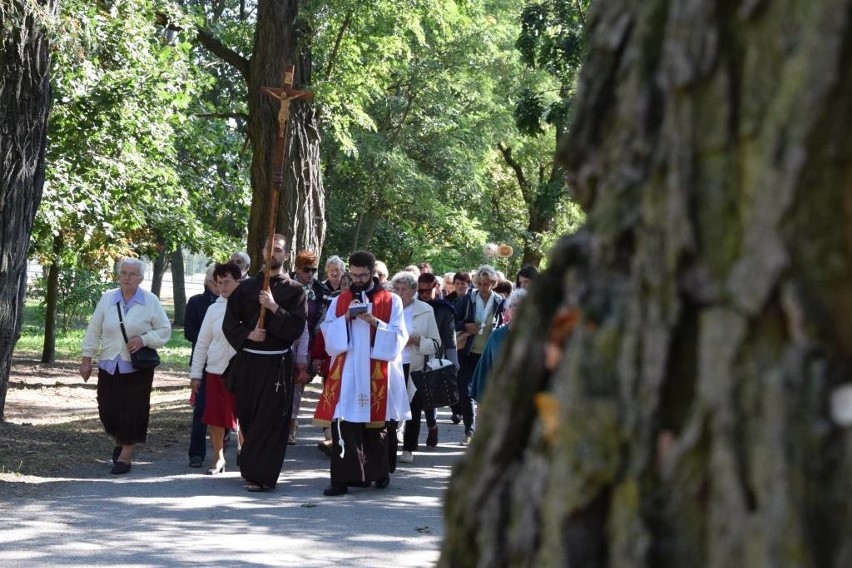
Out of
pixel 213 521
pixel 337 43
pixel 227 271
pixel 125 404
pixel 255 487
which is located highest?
pixel 337 43

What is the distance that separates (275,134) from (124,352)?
5.57 meters

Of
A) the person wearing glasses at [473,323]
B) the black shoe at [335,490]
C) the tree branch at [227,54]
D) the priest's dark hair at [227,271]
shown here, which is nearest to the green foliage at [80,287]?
the tree branch at [227,54]

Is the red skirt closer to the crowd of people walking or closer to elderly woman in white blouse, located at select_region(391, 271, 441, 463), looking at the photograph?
the crowd of people walking

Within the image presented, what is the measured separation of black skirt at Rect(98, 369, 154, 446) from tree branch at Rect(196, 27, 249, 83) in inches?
261

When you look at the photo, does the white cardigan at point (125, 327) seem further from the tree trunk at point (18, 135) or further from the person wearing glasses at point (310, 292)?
the person wearing glasses at point (310, 292)

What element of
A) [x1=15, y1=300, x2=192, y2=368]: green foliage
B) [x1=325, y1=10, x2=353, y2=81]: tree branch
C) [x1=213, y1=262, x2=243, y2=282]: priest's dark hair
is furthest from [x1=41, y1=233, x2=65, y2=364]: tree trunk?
[x1=213, y1=262, x2=243, y2=282]: priest's dark hair

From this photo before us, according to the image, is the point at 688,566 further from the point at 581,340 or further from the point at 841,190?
Result: the point at 841,190

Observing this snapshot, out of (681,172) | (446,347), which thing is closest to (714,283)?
(681,172)

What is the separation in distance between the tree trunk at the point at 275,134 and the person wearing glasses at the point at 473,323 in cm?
249

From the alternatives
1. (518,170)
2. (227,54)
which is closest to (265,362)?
(227,54)

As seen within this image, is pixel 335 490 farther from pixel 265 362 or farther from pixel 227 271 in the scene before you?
pixel 227 271

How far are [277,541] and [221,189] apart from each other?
17448 mm

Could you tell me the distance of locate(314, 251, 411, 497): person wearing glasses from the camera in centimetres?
1127

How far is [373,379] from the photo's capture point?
37.7 feet
